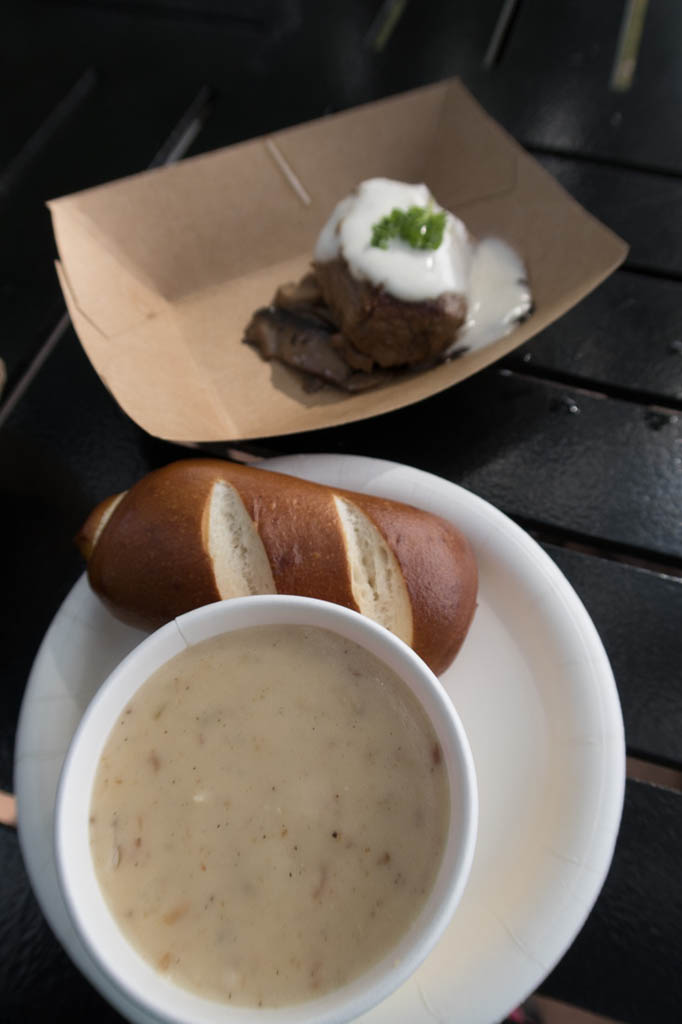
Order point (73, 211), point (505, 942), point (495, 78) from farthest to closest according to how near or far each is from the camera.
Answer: point (495, 78)
point (73, 211)
point (505, 942)

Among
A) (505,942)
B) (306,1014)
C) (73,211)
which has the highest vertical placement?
(73,211)

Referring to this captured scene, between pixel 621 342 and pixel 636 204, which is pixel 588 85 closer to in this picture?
pixel 636 204

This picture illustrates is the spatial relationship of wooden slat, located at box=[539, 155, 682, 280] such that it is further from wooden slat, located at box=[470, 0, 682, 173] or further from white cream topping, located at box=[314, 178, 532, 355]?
white cream topping, located at box=[314, 178, 532, 355]

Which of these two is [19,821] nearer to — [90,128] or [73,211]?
[73,211]

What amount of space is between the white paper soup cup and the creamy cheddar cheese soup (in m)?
0.01

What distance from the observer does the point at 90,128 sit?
1.74 meters

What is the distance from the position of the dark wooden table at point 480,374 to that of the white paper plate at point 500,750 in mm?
129

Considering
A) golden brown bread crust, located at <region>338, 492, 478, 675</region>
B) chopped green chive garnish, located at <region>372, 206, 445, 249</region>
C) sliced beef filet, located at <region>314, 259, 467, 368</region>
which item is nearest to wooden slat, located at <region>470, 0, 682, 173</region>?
chopped green chive garnish, located at <region>372, 206, 445, 249</region>

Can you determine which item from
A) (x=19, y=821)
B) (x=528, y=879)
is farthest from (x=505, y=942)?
(x=19, y=821)

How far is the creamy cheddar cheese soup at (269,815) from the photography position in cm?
66

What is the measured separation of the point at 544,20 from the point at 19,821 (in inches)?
83.4

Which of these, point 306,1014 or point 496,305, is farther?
point 496,305

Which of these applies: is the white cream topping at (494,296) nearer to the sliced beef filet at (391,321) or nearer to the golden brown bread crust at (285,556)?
the sliced beef filet at (391,321)

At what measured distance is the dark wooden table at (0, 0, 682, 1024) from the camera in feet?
3.00
